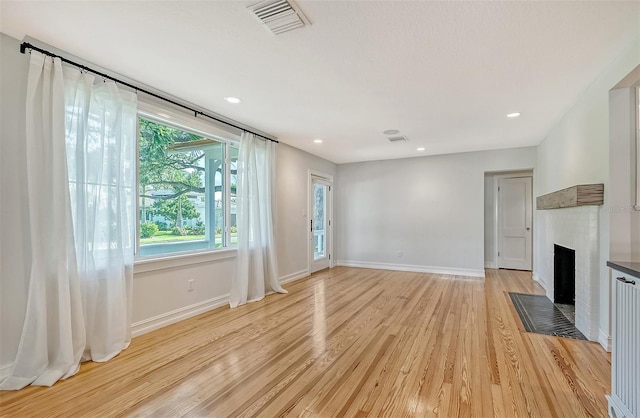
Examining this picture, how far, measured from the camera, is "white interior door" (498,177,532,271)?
20.6 ft

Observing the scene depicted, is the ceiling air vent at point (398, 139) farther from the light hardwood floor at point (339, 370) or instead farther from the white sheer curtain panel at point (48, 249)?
the white sheer curtain panel at point (48, 249)

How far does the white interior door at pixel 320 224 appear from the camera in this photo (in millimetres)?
6020

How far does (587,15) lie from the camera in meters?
1.83

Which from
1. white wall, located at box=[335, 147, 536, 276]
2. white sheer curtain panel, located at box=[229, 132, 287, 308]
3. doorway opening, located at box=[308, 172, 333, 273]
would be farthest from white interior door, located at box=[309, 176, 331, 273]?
white sheer curtain panel, located at box=[229, 132, 287, 308]

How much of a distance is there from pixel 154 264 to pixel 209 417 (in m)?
1.82

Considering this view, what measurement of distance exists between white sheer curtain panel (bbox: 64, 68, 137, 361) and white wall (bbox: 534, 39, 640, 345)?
165 inches

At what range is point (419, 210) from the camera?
6.27 meters

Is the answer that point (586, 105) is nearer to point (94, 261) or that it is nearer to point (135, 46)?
point (135, 46)

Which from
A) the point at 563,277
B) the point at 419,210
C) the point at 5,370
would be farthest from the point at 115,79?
the point at 563,277

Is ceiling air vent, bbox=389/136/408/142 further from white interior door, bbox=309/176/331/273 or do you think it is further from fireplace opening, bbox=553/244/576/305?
fireplace opening, bbox=553/244/576/305

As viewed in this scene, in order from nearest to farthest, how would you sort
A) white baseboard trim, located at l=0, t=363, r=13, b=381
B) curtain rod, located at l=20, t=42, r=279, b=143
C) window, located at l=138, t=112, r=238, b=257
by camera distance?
white baseboard trim, located at l=0, t=363, r=13, b=381, curtain rod, located at l=20, t=42, r=279, b=143, window, located at l=138, t=112, r=238, b=257

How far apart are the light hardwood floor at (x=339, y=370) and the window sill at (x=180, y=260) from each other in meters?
0.66

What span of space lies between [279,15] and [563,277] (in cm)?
474

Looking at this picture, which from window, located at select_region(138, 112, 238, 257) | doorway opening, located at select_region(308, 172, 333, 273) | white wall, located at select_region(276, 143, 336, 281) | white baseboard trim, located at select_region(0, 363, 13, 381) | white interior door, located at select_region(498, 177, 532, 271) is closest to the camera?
white baseboard trim, located at select_region(0, 363, 13, 381)
